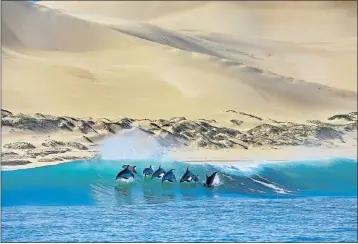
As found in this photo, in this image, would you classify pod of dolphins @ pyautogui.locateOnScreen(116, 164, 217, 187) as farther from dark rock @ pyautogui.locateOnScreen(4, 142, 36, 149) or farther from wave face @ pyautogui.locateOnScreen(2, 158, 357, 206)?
dark rock @ pyautogui.locateOnScreen(4, 142, 36, 149)

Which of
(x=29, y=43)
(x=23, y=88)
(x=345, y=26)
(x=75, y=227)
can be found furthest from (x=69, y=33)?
(x=345, y=26)

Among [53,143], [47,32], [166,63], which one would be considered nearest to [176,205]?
[53,143]

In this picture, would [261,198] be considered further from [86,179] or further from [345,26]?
[345,26]

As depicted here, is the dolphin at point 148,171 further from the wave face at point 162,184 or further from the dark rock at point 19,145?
the dark rock at point 19,145

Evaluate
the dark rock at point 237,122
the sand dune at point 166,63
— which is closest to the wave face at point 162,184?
the dark rock at point 237,122

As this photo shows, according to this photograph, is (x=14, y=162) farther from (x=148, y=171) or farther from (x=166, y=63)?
(x=166, y=63)

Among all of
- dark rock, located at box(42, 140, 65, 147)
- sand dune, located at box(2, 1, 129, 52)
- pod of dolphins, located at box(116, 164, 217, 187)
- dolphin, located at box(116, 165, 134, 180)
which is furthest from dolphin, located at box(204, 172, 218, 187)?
sand dune, located at box(2, 1, 129, 52)
